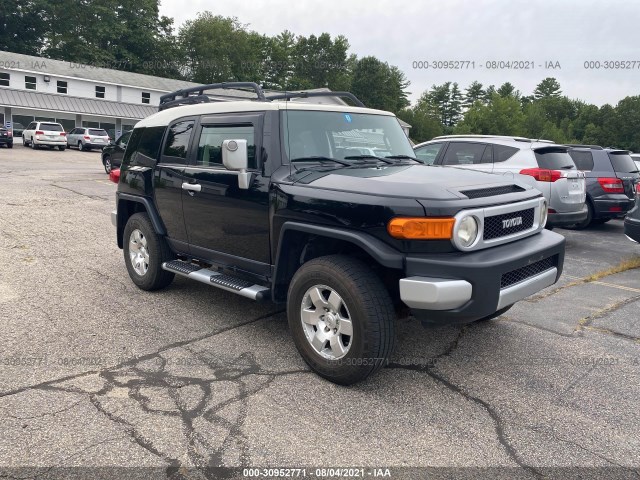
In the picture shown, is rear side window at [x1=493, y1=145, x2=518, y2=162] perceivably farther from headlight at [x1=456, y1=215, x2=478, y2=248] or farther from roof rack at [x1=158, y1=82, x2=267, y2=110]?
headlight at [x1=456, y1=215, x2=478, y2=248]

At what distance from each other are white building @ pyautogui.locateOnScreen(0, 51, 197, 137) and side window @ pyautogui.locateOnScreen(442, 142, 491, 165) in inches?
1545

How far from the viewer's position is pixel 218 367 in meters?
4.00

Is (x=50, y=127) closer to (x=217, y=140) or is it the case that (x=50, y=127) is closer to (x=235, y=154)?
(x=217, y=140)

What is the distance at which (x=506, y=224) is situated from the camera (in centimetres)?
383

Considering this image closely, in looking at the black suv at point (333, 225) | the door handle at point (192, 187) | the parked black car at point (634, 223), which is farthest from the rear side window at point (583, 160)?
the door handle at point (192, 187)

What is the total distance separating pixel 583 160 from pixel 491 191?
8.68m

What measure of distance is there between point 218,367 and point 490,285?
2.09 m

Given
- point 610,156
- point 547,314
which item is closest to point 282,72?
point 610,156

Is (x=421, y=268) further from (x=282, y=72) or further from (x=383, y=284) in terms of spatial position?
(x=282, y=72)

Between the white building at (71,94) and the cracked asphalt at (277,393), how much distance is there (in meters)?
40.7

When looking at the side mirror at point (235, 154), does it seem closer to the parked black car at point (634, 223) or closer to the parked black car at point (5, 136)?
the parked black car at point (634, 223)

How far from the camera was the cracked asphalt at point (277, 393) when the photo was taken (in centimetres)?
291

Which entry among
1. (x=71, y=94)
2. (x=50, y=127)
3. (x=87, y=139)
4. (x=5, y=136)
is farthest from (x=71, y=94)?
(x=5, y=136)

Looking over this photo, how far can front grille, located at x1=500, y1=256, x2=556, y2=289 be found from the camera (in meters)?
3.63
